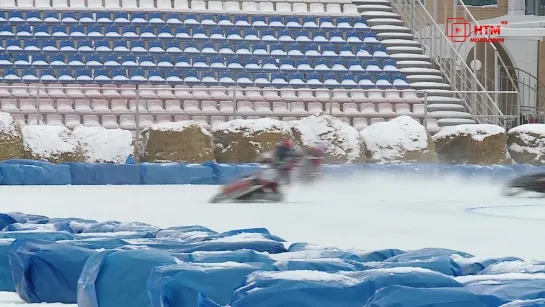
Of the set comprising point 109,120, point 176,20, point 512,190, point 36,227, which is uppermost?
point 176,20

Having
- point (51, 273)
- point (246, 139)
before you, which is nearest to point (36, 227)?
point (51, 273)

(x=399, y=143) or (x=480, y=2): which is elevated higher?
(x=480, y=2)

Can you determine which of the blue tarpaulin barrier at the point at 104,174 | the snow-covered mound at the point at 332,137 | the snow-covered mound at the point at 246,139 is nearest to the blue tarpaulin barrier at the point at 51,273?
the blue tarpaulin barrier at the point at 104,174

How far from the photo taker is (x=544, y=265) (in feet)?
14.9

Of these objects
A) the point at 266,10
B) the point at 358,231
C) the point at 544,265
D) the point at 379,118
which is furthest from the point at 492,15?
the point at 544,265

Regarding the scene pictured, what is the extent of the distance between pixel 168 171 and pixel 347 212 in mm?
5561

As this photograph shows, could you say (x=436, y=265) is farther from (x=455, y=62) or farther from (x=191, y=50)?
(x=455, y=62)

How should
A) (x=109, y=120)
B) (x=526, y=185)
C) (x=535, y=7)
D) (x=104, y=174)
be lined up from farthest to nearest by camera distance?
(x=535, y=7) → (x=109, y=120) → (x=104, y=174) → (x=526, y=185)

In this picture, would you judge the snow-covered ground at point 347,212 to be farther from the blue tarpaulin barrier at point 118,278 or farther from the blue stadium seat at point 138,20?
the blue stadium seat at point 138,20

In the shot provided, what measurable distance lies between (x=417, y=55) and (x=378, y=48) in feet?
3.25

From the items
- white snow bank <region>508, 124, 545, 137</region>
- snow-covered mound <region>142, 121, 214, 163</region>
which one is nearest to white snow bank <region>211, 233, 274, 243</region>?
snow-covered mound <region>142, 121, 214, 163</region>

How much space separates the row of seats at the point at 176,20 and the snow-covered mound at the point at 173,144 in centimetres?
701

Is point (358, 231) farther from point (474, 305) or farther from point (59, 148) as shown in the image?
point (59, 148)

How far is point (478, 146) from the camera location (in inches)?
722
